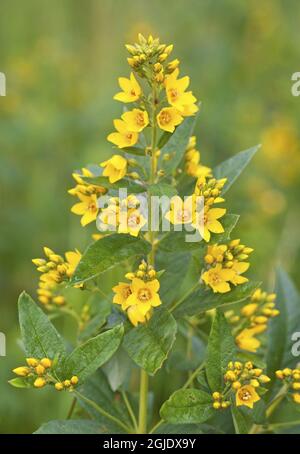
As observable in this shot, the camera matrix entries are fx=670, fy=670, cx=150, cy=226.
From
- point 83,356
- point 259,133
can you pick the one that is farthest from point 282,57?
point 83,356

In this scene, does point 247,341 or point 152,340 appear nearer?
point 152,340

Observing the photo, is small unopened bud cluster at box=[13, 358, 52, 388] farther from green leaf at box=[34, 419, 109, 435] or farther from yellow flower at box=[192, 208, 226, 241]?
yellow flower at box=[192, 208, 226, 241]

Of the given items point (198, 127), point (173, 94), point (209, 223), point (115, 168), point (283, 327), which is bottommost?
point (283, 327)

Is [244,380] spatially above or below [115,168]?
below

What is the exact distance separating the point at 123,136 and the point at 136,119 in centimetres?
5

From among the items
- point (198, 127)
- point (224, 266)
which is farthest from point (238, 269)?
point (198, 127)

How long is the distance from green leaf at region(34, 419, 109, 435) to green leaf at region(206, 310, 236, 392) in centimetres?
27

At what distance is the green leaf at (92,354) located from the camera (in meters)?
1.29

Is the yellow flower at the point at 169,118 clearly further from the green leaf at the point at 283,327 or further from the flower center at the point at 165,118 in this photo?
the green leaf at the point at 283,327

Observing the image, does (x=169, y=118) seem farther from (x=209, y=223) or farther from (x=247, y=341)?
(x=247, y=341)

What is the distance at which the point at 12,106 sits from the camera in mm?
3635

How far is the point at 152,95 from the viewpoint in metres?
1.35

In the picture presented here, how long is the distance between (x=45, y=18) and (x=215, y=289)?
384cm

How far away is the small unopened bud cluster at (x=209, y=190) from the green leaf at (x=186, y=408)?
37 centimetres
